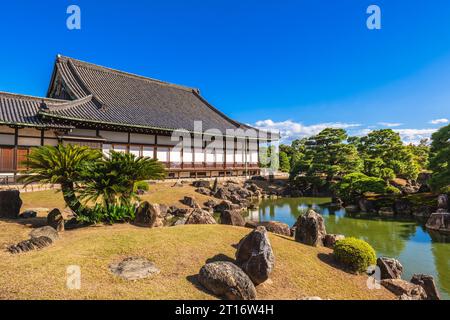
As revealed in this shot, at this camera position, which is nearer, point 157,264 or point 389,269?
point 157,264

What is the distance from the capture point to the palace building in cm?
1886

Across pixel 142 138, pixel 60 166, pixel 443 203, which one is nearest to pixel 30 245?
pixel 60 166

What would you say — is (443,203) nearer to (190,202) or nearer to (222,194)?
(222,194)

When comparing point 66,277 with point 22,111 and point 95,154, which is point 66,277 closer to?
point 95,154

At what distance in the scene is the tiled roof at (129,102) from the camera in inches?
925

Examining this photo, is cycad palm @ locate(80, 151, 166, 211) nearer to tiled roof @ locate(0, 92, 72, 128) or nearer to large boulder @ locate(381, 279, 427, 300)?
large boulder @ locate(381, 279, 427, 300)

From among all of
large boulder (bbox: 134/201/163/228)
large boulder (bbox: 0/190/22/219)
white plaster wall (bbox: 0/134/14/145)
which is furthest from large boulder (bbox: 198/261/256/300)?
white plaster wall (bbox: 0/134/14/145)

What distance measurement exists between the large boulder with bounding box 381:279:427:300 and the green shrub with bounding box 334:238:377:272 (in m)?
0.72

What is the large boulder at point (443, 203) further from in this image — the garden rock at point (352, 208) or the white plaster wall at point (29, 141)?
the white plaster wall at point (29, 141)

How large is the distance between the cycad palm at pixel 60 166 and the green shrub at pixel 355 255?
976cm

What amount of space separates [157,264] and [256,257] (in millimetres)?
2650

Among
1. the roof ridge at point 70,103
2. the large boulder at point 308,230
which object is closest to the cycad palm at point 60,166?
the large boulder at point 308,230

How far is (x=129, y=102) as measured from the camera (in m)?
28.7
